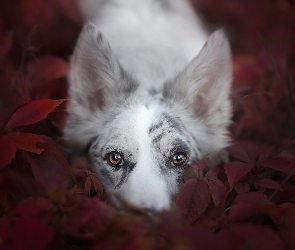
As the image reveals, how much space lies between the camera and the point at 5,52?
2.80 metres

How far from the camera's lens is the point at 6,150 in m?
1.49

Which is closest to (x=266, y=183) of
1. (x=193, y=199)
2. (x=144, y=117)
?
(x=193, y=199)

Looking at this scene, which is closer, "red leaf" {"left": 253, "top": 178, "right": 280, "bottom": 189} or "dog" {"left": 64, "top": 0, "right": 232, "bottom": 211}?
"red leaf" {"left": 253, "top": 178, "right": 280, "bottom": 189}

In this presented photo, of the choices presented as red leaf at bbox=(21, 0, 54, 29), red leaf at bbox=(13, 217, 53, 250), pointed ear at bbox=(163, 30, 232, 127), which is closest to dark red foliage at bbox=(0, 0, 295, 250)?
red leaf at bbox=(13, 217, 53, 250)

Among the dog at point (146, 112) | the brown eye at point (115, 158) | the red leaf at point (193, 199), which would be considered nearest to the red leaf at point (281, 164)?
the red leaf at point (193, 199)

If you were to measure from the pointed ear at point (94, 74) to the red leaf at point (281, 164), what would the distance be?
1.08m

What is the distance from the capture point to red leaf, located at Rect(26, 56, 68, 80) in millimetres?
2795

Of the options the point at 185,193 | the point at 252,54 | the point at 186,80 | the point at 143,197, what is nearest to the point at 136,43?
the point at 186,80

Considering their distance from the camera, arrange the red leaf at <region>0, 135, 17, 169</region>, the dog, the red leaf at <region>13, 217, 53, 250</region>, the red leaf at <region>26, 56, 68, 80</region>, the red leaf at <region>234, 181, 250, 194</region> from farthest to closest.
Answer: the red leaf at <region>26, 56, 68, 80</region> < the dog < the red leaf at <region>234, 181, 250, 194</region> < the red leaf at <region>0, 135, 17, 169</region> < the red leaf at <region>13, 217, 53, 250</region>

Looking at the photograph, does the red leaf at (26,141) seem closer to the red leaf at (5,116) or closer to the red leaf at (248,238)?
the red leaf at (5,116)

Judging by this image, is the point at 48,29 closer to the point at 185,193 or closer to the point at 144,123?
the point at 144,123

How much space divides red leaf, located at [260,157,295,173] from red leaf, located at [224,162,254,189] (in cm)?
10

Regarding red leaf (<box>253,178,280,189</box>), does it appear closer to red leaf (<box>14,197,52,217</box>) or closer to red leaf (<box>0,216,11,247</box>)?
red leaf (<box>14,197,52,217</box>)

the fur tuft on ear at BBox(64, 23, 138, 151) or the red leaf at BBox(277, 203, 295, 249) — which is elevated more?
the fur tuft on ear at BBox(64, 23, 138, 151)
